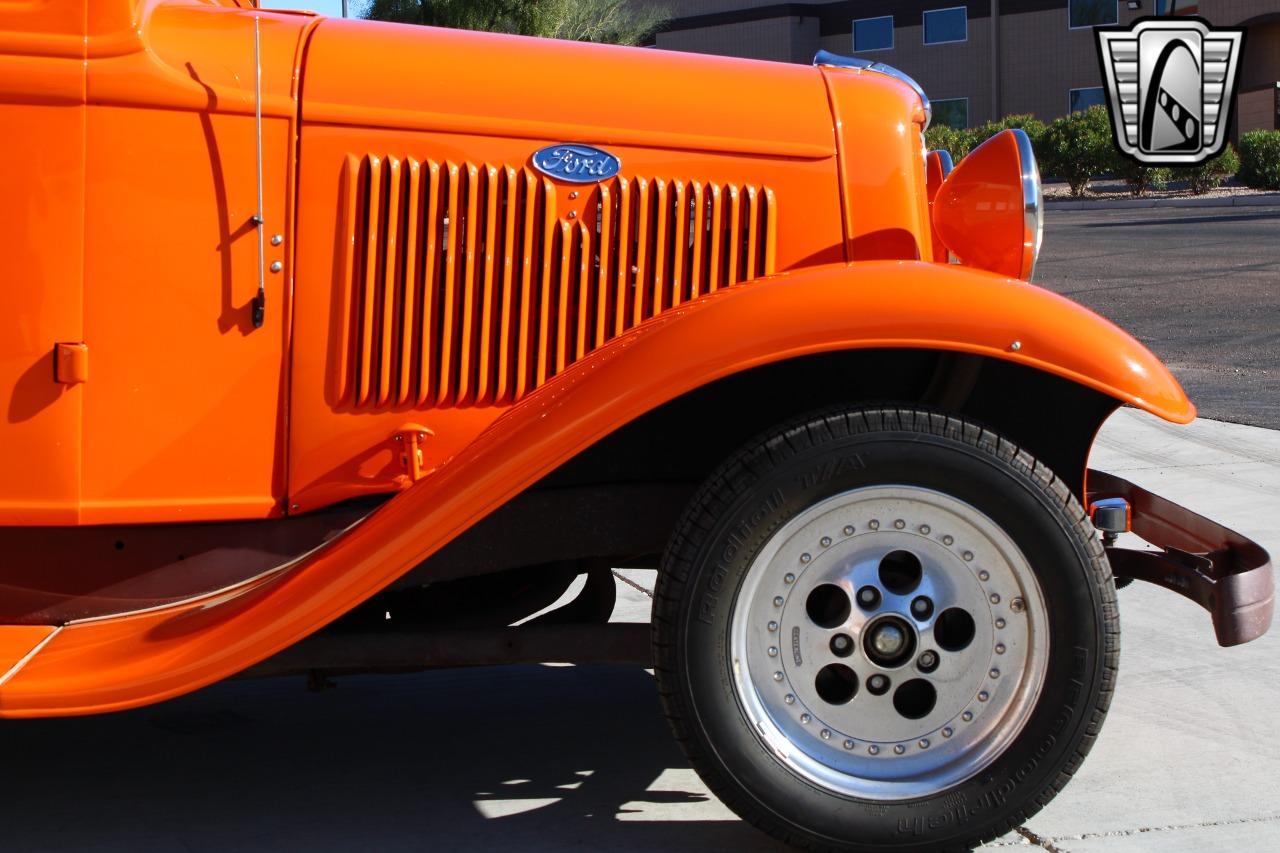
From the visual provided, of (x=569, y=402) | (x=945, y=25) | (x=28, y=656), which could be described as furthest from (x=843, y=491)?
(x=945, y=25)

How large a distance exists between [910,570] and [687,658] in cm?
45

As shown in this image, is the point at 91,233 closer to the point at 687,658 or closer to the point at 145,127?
the point at 145,127

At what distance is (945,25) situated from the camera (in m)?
41.0

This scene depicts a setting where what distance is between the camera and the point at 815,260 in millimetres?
3227

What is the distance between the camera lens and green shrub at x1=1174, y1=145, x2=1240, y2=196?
28344 mm

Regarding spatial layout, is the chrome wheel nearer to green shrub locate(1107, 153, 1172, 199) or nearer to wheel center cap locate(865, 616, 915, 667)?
wheel center cap locate(865, 616, 915, 667)

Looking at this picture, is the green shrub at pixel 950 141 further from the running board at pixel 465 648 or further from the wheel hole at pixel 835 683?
the wheel hole at pixel 835 683

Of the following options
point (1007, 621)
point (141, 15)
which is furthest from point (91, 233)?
point (1007, 621)

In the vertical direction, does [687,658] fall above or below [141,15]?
below

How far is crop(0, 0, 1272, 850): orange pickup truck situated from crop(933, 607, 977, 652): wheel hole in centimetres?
1

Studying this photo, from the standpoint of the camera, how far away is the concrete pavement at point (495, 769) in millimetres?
2879

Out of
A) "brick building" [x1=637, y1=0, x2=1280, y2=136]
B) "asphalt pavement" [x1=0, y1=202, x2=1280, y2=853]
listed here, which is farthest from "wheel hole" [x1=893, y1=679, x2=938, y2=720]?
"brick building" [x1=637, y1=0, x2=1280, y2=136]

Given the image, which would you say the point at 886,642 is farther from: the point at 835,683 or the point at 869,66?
the point at 869,66

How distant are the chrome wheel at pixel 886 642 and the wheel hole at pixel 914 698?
2 cm
